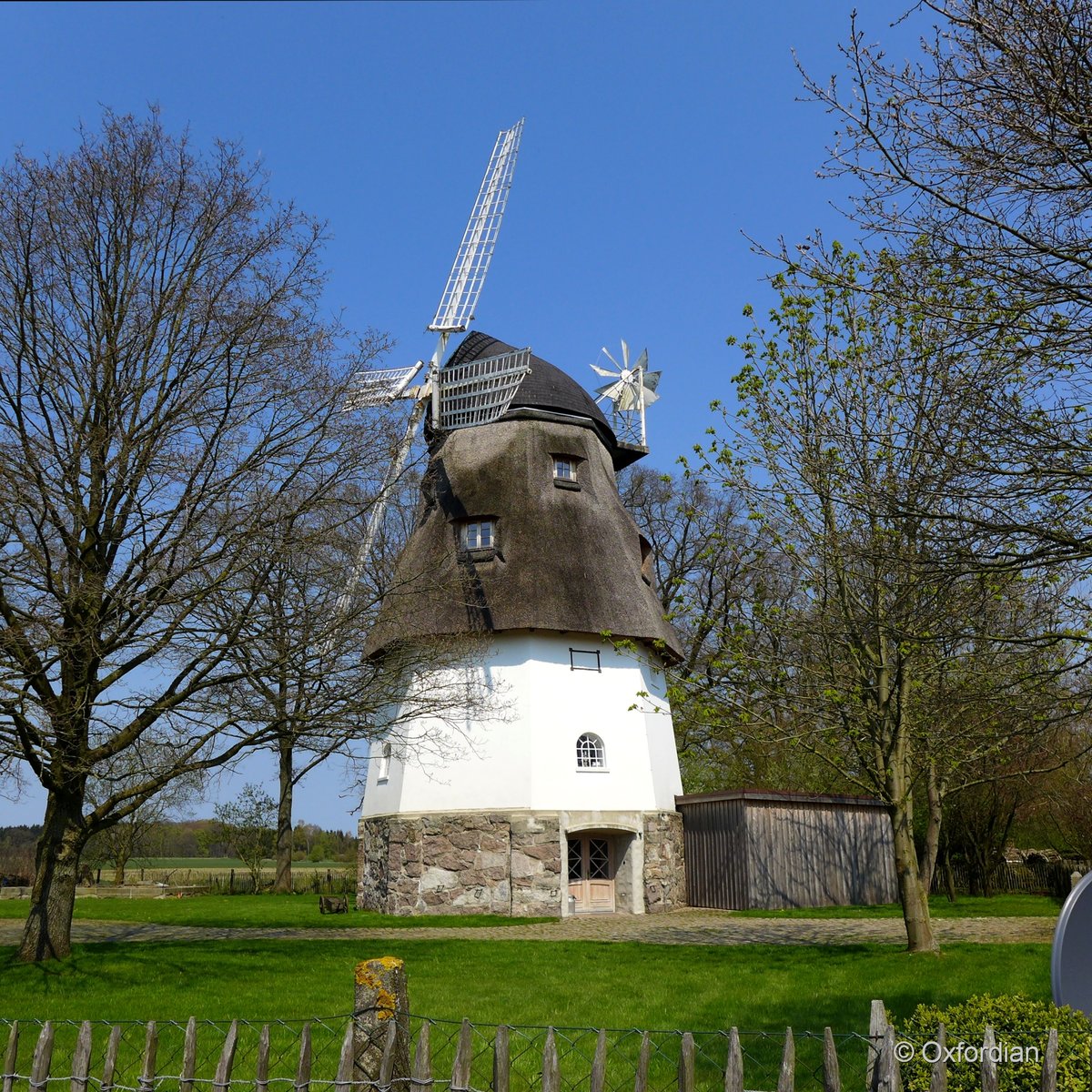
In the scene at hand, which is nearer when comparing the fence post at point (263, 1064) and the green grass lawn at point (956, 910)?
the fence post at point (263, 1064)

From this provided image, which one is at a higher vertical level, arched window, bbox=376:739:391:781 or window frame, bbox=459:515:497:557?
window frame, bbox=459:515:497:557

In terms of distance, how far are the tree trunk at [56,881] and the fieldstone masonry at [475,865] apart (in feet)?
30.4

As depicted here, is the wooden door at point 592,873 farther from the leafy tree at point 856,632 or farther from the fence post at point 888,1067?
the fence post at point 888,1067

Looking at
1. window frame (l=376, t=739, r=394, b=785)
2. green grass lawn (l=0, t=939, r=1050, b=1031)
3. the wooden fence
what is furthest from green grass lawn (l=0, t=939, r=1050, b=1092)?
window frame (l=376, t=739, r=394, b=785)

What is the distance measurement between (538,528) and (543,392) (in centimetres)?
400

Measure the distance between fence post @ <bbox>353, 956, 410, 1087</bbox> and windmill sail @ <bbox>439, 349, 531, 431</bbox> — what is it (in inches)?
753

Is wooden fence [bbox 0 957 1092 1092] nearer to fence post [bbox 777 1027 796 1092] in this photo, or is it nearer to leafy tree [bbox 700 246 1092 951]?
fence post [bbox 777 1027 796 1092]

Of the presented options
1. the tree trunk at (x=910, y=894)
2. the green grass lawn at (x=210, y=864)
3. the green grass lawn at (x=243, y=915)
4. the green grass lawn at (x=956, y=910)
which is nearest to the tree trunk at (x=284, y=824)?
the green grass lawn at (x=243, y=915)

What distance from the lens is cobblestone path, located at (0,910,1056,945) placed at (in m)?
15.7

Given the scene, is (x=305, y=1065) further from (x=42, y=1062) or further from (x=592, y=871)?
(x=592, y=871)

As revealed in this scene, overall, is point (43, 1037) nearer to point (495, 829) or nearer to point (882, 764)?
point (882, 764)

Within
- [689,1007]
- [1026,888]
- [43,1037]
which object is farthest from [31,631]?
[1026,888]

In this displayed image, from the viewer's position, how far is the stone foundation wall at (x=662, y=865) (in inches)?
887

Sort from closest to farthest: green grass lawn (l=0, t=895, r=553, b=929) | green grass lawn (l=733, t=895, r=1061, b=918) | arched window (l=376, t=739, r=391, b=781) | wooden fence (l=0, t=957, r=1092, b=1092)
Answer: wooden fence (l=0, t=957, r=1092, b=1092) < green grass lawn (l=0, t=895, r=553, b=929) < green grass lawn (l=733, t=895, r=1061, b=918) < arched window (l=376, t=739, r=391, b=781)
